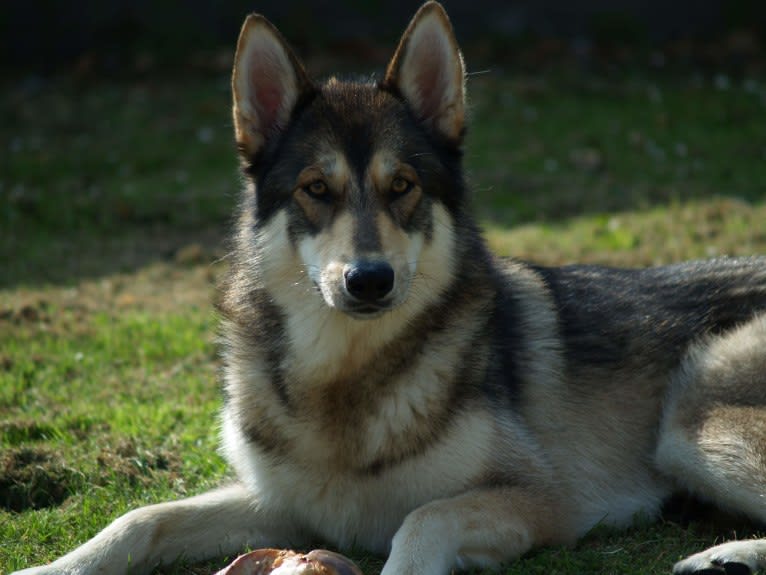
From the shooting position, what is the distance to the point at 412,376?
158 inches

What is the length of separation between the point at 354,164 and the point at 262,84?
0.58 meters

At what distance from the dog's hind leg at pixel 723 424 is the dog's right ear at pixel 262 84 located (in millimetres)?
2012

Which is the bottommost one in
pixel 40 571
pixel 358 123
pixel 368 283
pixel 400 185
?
pixel 40 571

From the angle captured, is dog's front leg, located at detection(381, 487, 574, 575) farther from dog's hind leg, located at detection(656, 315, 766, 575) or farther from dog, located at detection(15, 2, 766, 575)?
dog's hind leg, located at detection(656, 315, 766, 575)

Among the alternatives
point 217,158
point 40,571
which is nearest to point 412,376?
point 40,571

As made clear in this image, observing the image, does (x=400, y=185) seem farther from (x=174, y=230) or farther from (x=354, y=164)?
(x=174, y=230)

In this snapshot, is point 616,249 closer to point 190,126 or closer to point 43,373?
point 43,373

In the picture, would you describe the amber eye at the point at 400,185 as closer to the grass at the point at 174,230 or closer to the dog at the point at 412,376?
the dog at the point at 412,376

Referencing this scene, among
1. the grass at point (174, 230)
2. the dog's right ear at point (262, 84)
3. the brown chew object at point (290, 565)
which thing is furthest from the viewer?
the grass at point (174, 230)

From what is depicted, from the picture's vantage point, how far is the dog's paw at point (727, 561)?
3.58 meters

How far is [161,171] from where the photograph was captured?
1084 cm

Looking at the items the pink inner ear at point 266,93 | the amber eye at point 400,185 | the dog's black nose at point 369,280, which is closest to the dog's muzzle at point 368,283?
the dog's black nose at point 369,280

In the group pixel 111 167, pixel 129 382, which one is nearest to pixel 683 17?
pixel 111 167

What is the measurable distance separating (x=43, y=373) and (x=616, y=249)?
434cm
